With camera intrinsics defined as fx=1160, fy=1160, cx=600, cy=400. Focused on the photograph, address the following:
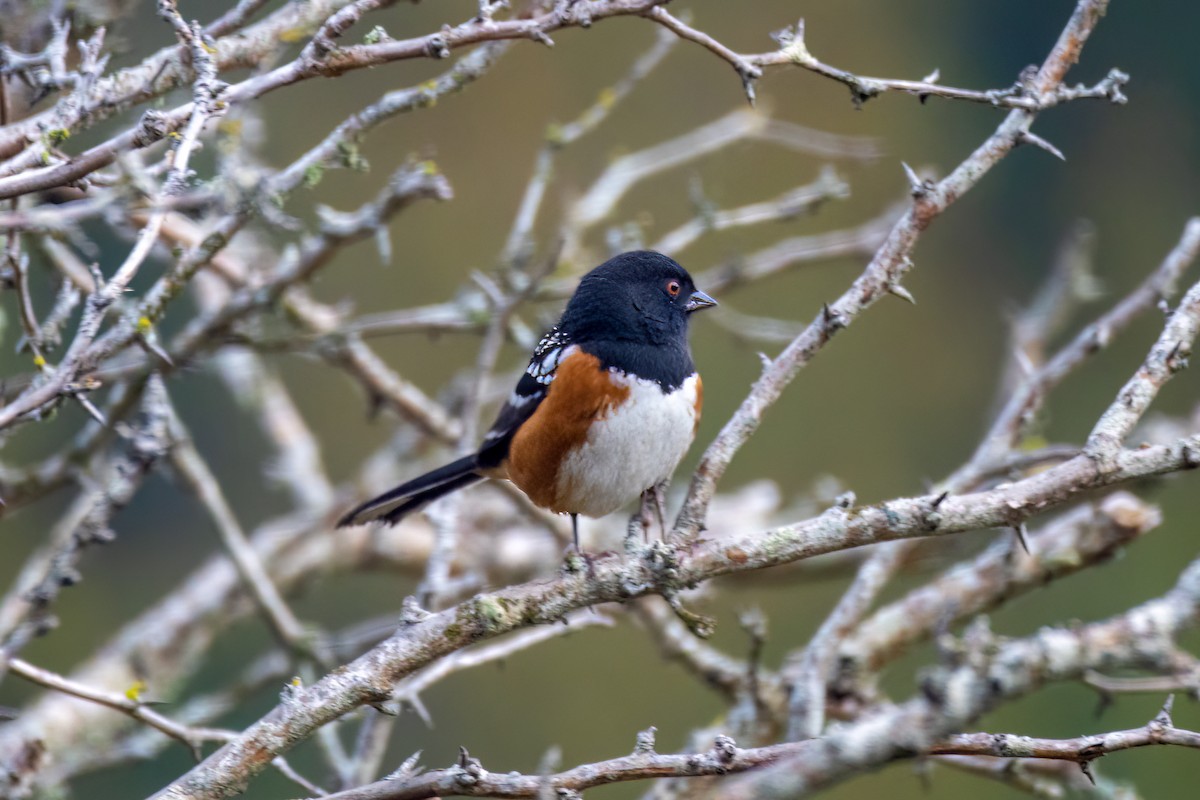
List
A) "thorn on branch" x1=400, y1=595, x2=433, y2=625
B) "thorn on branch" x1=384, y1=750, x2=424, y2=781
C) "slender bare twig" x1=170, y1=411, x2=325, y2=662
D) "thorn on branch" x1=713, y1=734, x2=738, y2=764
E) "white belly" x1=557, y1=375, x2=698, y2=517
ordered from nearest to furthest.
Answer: "thorn on branch" x1=713, y1=734, x2=738, y2=764
"thorn on branch" x1=384, y1=750, x2=424, y2=781
"thorn on branch" x1=400, y1=595, x2=433, y2=625
"white belly" x1=557, y1=375, x2=698, y2=517
"slender bare twig" x1=170, y1=411, x2=325, y2=662

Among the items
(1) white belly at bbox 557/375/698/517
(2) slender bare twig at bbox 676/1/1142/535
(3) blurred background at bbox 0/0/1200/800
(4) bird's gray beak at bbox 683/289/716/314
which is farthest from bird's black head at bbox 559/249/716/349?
(3) blurred background at bbox 0/0/1200/800

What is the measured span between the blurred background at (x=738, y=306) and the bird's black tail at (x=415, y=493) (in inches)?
125

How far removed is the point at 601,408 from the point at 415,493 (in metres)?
0.50

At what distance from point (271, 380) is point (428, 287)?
7.84 ft

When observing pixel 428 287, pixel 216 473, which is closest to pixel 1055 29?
pixel 428 287

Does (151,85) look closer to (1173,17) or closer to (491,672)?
(491,672)

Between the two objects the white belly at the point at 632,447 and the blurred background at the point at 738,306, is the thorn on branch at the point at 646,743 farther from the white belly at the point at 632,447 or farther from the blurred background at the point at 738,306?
the blurred background at the point at 738,306

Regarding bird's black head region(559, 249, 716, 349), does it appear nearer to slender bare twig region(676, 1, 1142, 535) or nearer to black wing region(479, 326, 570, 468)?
black wing region(479, 326, 570, 468)

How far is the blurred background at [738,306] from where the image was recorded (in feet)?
19.2

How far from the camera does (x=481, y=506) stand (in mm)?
3965

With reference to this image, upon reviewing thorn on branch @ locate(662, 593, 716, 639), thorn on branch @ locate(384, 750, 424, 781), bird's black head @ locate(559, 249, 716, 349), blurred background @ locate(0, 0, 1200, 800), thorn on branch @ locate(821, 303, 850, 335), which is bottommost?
thorn on branch @ locate(384, 750, 424, 781)

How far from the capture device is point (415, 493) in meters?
2.51

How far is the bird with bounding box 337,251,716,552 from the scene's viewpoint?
228cm

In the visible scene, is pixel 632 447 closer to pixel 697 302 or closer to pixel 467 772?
pixel 697 302
